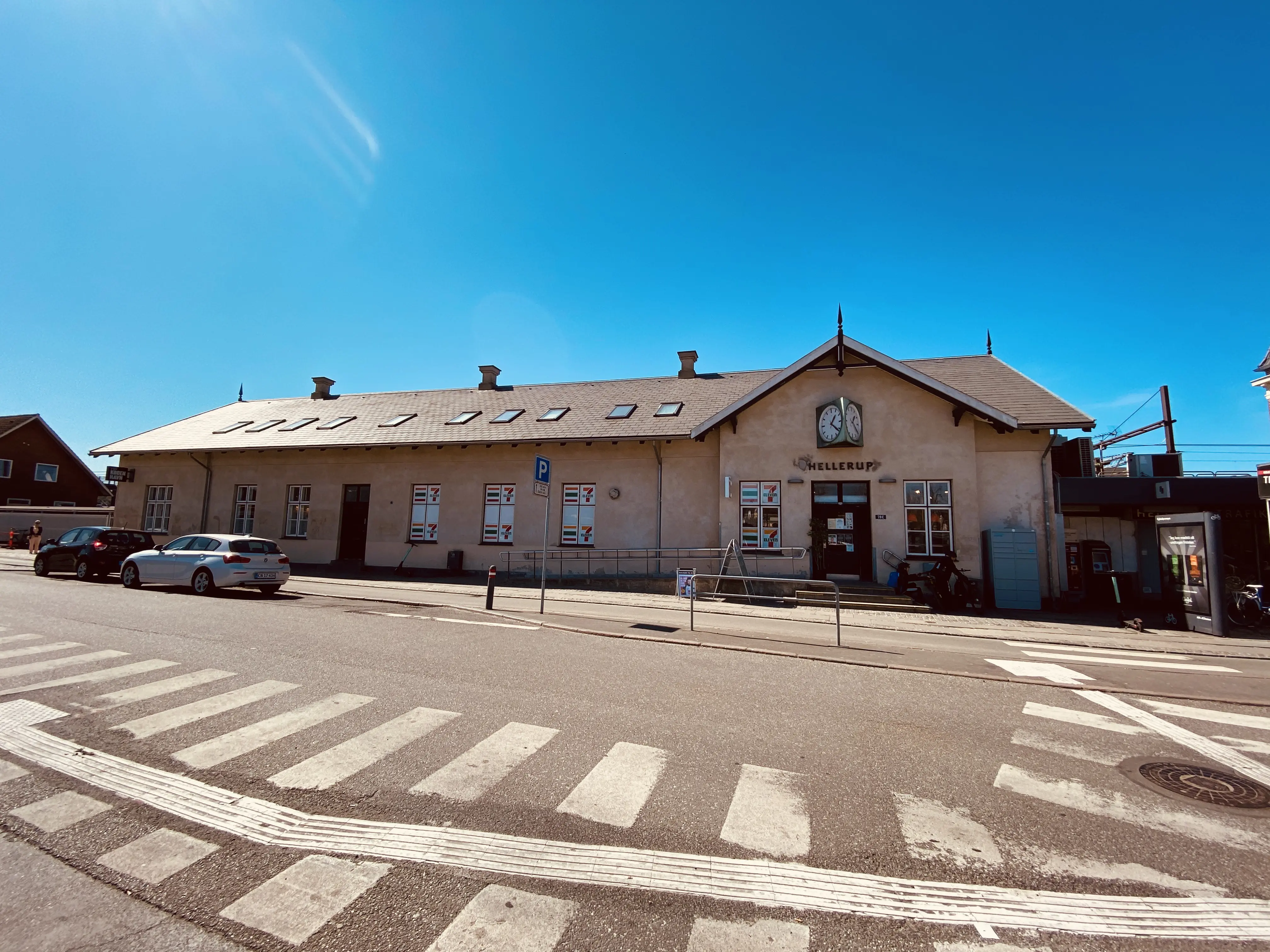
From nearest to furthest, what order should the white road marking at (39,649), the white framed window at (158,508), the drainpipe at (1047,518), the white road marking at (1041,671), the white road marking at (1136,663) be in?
the white road marking at (39,649), the white road marking at (1041,671), the white road marking at (1136,663), the drainpipe at (1047,518), the white framed window at (158,508)

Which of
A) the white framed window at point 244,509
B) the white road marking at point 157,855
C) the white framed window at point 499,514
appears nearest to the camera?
the white road marking at point 157,855

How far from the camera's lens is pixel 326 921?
2766 mm

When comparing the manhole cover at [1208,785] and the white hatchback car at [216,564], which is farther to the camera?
the white hatchback car at [216,564]

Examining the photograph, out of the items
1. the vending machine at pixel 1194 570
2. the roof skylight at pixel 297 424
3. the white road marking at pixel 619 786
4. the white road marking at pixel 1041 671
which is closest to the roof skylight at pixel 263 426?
the roof skylight at pixel 297 424

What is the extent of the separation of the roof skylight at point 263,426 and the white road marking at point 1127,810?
28.9 metres

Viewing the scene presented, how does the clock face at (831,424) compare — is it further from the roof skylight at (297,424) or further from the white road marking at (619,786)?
the roof skylight at (297,424)

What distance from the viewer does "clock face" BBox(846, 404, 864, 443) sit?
17.4 meters

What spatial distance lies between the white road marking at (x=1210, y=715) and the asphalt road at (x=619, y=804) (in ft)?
0.31

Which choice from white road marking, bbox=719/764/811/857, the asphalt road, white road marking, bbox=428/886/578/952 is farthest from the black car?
white road marking, bbox=719/764/811/857

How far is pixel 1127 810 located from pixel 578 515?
687 inches

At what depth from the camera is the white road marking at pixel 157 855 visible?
3.16m

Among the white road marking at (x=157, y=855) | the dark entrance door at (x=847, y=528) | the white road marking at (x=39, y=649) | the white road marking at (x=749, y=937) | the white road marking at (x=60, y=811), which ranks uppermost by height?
the dark entrance door at (x=847, y=528)

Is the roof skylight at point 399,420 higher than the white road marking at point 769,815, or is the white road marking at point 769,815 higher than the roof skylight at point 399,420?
the roof skylight at point 399,420

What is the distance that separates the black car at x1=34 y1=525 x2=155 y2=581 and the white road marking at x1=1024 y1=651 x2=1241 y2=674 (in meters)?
21.3
